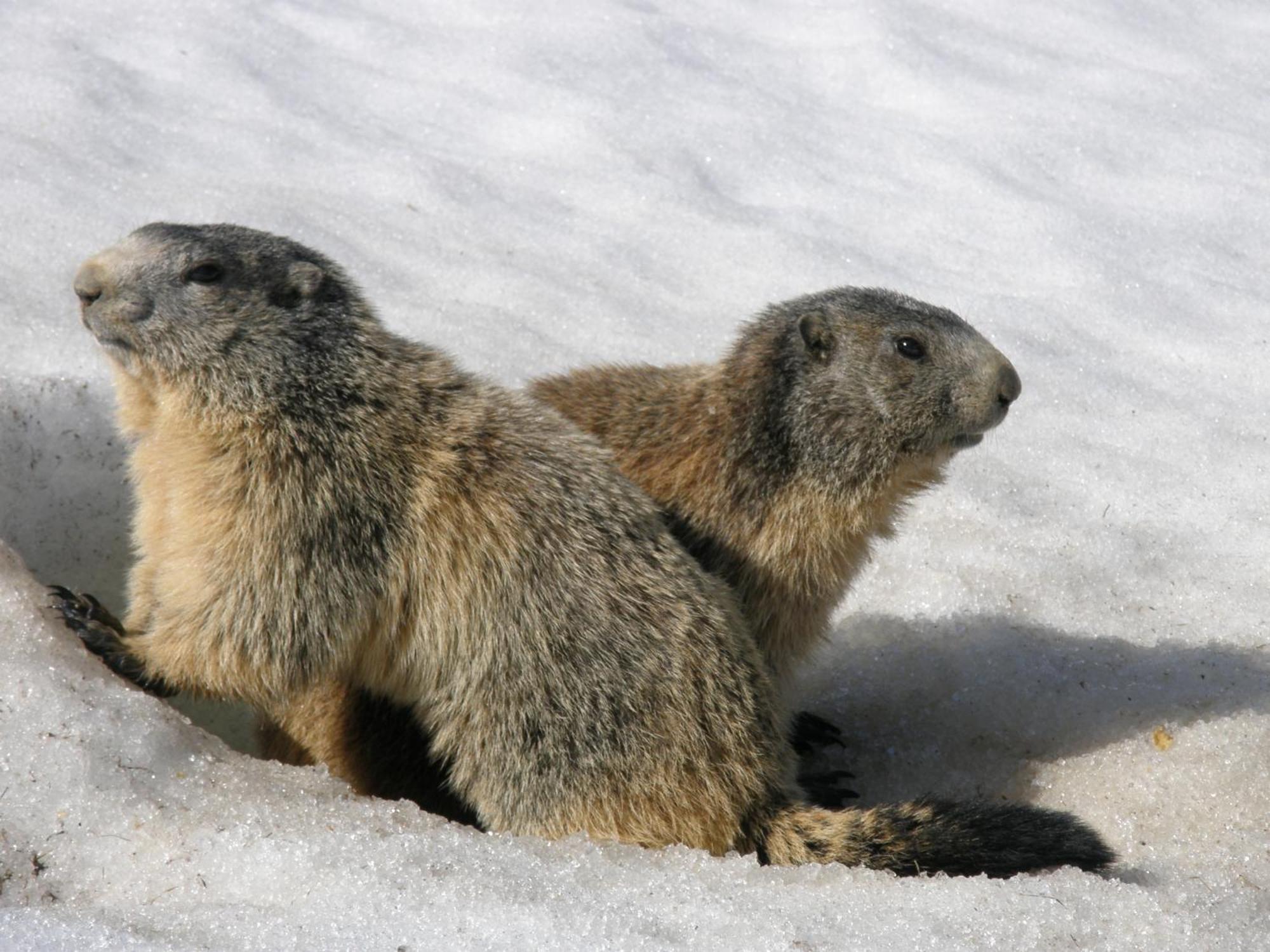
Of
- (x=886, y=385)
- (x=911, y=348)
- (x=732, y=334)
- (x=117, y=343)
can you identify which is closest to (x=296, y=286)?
(x=117, y=343)

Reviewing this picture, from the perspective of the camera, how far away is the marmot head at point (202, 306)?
5164mm

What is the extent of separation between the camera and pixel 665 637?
512 centimetres

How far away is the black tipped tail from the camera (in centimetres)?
480

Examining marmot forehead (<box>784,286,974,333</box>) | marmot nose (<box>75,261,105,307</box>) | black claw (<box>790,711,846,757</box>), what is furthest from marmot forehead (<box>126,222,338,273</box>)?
black claw (<box>790,711,846,757</box>)

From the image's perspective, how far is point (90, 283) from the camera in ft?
17.1

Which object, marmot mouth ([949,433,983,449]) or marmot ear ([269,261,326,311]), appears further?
marmot mouth ([949,433,983,449])

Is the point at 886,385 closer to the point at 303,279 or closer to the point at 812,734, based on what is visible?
the point at 812,734

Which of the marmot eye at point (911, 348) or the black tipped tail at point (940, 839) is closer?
the black tipped tail at point (940, 839)

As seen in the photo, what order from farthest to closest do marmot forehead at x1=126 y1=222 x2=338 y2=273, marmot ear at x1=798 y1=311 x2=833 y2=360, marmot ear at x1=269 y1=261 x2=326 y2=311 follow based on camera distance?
marmot ear at x1=798 y1=311 x2=833 y2=360, marmot ear at x1=269 y1=261 x2=326 y2=311, marmot forehead at x1=126 y1=222 x2=338 y2=273

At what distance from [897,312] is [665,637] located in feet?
6.52

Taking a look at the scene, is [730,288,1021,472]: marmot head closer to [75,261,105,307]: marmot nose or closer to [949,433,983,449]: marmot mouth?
[949,433,983,449]: marmot mouth

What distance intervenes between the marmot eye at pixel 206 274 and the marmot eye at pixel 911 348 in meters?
2.81

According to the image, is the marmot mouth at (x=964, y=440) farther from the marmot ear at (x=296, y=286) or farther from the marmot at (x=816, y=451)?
the marmot ear at (x=296, y=286)

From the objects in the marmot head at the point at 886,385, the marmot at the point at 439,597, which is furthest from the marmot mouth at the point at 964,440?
the marmot at the point at 439,597
